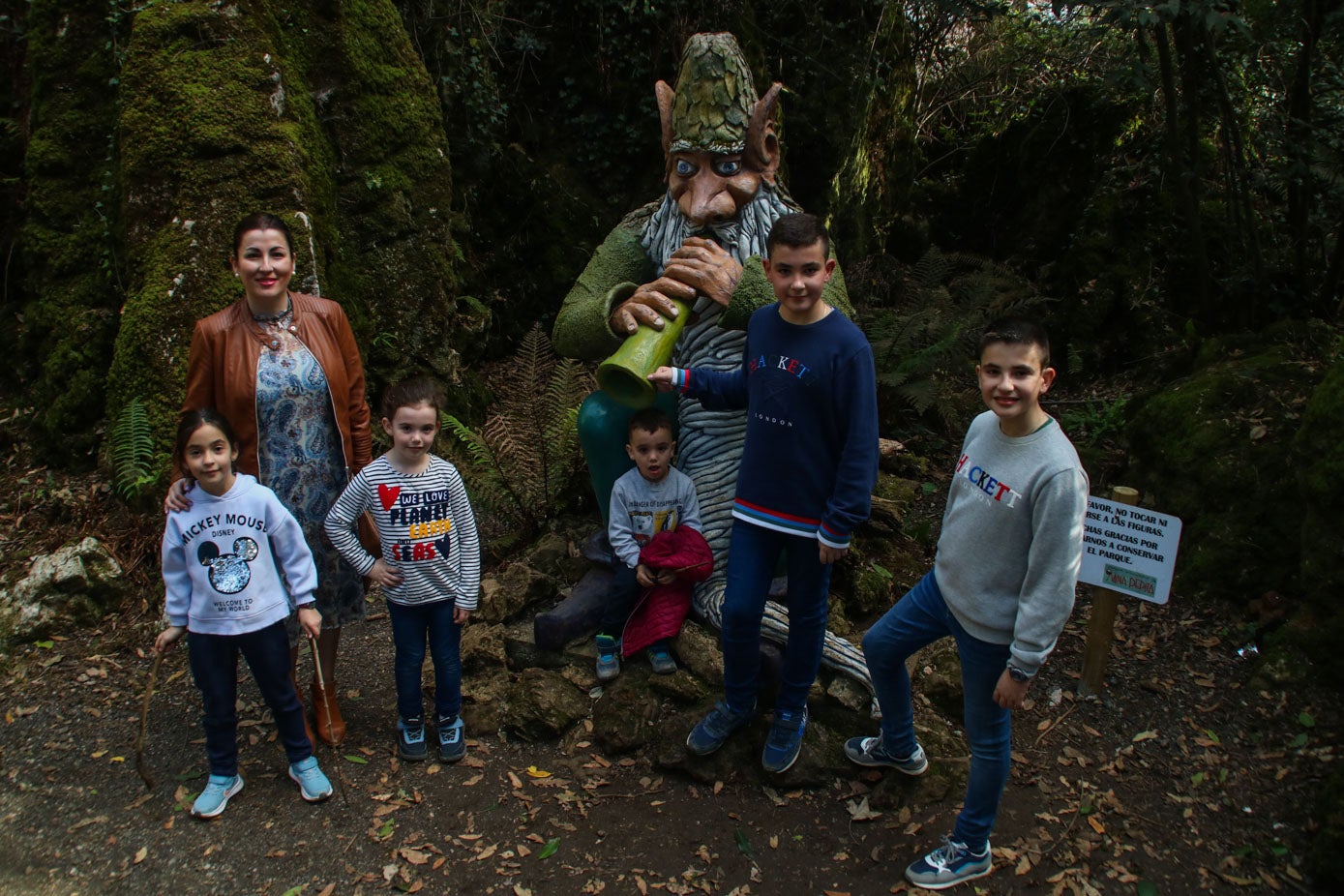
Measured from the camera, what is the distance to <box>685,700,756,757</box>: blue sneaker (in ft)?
10.4

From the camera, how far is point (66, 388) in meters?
4.86

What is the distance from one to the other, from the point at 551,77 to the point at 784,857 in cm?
653

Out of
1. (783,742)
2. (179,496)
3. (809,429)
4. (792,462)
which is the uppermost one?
(809,429)

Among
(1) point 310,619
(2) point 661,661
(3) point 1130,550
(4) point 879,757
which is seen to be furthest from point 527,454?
(3) point 1130,550

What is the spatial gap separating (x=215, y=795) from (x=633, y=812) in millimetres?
1371

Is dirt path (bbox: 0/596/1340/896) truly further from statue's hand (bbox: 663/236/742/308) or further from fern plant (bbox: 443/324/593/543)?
statue's hand (bbox: 663/236/742/308)

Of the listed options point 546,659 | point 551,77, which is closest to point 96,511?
point 546,659

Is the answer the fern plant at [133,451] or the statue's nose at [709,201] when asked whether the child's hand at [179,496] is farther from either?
the statue's nose at [709,201]

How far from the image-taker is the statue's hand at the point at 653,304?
3.19 meters

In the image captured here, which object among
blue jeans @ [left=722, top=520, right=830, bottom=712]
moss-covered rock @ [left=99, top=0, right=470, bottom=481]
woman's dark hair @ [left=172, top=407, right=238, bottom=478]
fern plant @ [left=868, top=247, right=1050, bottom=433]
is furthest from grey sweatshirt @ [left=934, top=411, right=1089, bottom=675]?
moss-covered rock @ [left=99, top=0, right=470, bottom=481]

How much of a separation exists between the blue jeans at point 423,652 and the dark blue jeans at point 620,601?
0.65m

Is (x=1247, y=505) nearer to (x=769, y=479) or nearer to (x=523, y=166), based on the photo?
(x=769, y=479)

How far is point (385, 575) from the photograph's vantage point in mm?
3031

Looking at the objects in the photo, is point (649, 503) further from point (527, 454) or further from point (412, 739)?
point (527, 454)
